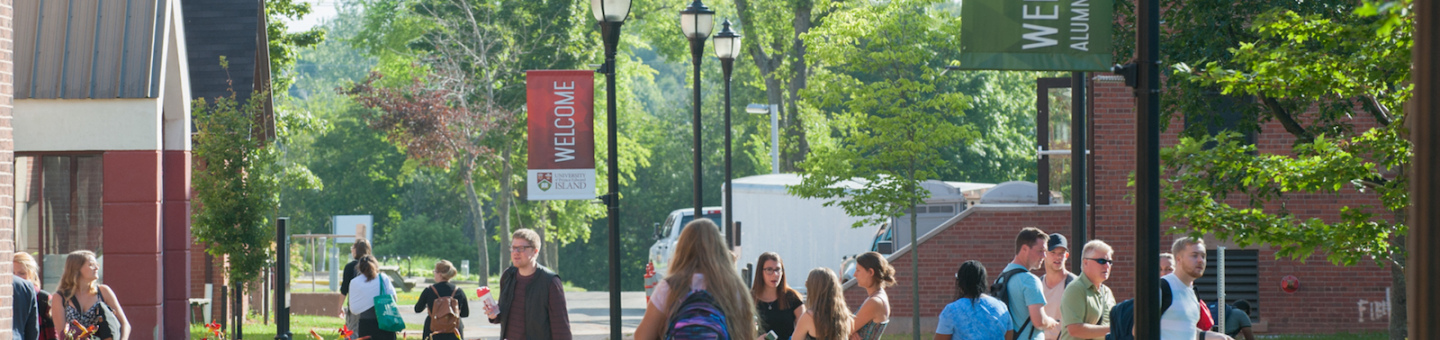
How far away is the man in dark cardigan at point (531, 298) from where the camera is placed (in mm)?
8547

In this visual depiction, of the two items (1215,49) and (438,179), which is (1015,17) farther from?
(438,179)

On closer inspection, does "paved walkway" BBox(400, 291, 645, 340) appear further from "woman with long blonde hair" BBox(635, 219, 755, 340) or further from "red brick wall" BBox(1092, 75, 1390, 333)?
"woman with long blonde hair" BBox(635, 219, 755, 340)

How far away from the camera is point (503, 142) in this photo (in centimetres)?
3831

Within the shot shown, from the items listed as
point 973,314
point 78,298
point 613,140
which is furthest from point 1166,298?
point 78,298

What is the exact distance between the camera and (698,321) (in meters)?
4.69

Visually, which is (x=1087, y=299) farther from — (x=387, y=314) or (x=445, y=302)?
(x=387, y=314)

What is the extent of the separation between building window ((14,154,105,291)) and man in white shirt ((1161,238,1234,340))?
39.9ft

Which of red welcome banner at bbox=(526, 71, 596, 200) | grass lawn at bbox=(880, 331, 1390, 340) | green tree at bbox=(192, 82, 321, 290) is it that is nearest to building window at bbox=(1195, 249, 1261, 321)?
grass lawn at bbox=(880, 331, 1390, 340)

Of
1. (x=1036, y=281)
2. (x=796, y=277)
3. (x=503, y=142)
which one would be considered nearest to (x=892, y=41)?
(x=796, y=277)

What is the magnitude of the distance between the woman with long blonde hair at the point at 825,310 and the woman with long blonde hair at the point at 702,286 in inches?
81.7

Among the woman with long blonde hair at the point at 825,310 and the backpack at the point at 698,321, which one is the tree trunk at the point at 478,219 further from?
the backpack at the point at 698,321

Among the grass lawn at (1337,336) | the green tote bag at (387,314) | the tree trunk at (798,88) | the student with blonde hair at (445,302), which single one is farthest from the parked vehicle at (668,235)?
the student with blonde hair at (445,302)

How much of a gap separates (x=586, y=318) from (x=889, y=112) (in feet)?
25.5

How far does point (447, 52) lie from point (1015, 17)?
3020 centimetres
